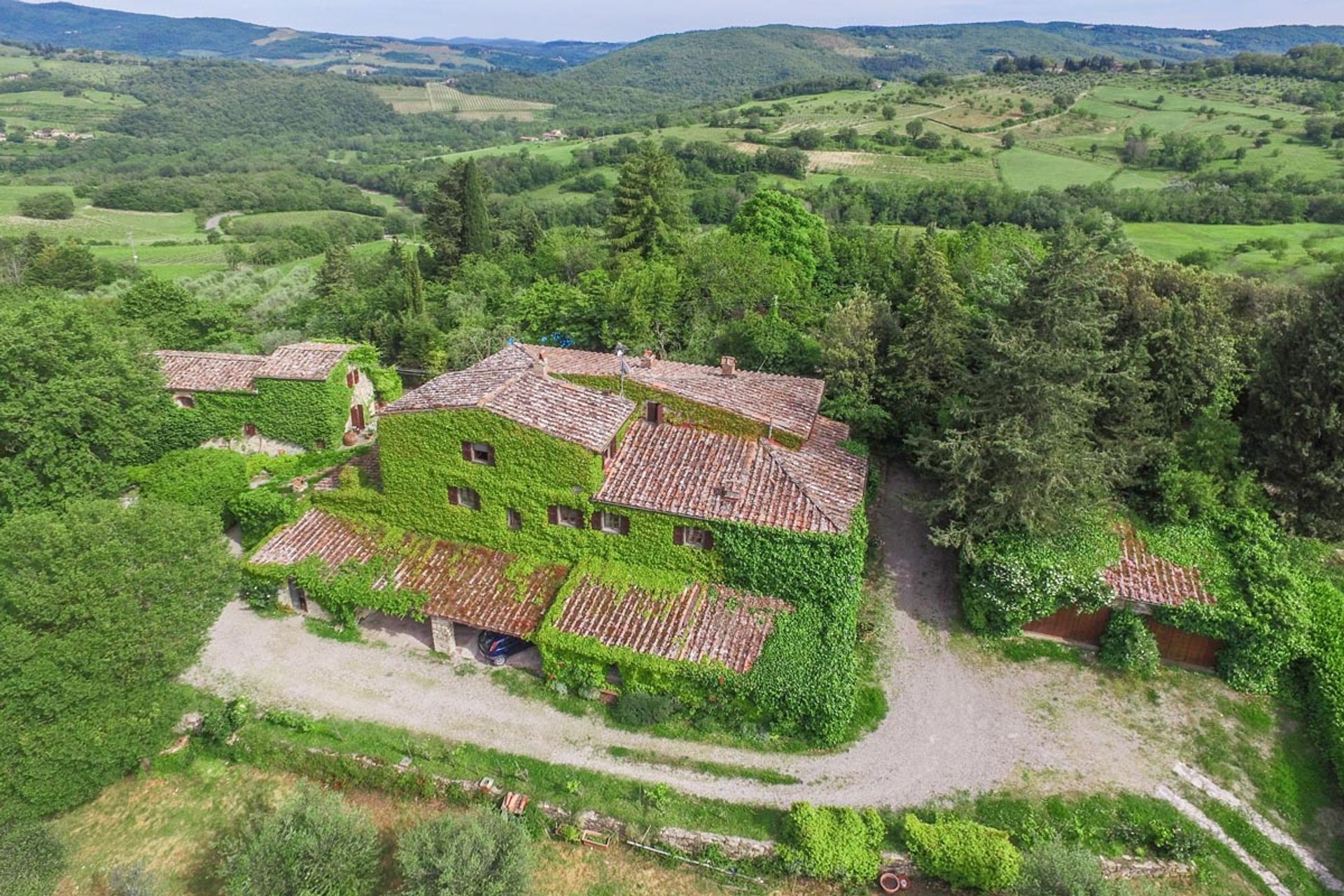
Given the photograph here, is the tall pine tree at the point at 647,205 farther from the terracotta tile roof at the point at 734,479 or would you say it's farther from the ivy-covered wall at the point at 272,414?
the terracotta tile roof at the point at 734,479

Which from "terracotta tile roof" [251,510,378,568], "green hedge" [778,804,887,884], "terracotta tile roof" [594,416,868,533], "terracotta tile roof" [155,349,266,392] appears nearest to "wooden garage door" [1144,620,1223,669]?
"terracotta tile roof" [594,416,868,533]

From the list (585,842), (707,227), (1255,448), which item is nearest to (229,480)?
(585,842)

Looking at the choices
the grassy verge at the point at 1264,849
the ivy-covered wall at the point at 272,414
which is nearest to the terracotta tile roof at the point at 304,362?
the ivy-covered wall at the point at 272,414

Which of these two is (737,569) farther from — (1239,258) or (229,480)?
(1239,258)

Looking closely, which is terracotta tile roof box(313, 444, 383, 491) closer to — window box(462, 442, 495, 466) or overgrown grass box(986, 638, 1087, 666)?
window box(462, 442, 495, 466)

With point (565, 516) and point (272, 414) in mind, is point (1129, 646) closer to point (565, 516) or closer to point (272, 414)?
point (565, 516)

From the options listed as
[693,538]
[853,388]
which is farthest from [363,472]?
[853,388]

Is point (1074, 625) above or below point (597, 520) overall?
below
